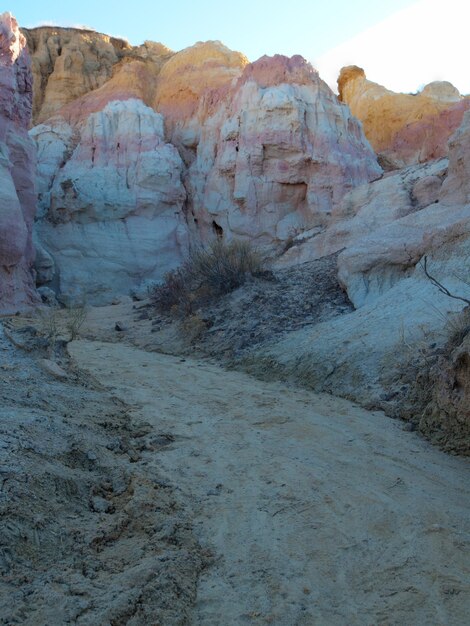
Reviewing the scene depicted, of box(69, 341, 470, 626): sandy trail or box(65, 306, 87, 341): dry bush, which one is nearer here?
box(69, 341, 470, 626): sandy trail

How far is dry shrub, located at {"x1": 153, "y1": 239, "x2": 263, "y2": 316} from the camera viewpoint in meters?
9.53

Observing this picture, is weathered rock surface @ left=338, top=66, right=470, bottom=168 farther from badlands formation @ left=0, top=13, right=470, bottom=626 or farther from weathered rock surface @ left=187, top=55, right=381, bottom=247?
badlands formation @ left=0, top=13, right=470, bottom=626

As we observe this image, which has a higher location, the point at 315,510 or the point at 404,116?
the point at 404,116

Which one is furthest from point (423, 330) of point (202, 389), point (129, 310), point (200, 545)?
point (129, 310)

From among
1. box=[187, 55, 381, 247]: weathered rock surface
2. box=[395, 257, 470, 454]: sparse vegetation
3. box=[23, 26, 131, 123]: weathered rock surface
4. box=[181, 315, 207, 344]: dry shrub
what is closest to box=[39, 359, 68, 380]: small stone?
box=[395, 257, 470, 454]: sparse vegetation

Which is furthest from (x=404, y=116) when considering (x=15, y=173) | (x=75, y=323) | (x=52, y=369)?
(x=52, y=369)

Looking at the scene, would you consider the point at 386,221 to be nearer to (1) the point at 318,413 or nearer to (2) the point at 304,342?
(2) the point at 304,342

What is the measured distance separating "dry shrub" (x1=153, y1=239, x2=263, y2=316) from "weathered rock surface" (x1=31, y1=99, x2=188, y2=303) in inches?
268

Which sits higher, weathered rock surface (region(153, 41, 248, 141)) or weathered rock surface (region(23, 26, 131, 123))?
weathered rock surface (region(23, 26, 131, 123))

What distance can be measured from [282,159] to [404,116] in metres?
9.51

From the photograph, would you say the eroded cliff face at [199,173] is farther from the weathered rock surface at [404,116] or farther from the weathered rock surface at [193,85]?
the weathered rock surface at [404,116]

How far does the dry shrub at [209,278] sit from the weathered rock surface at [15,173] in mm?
4245

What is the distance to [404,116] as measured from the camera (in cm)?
2548

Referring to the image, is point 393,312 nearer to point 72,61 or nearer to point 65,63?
point 65,63
